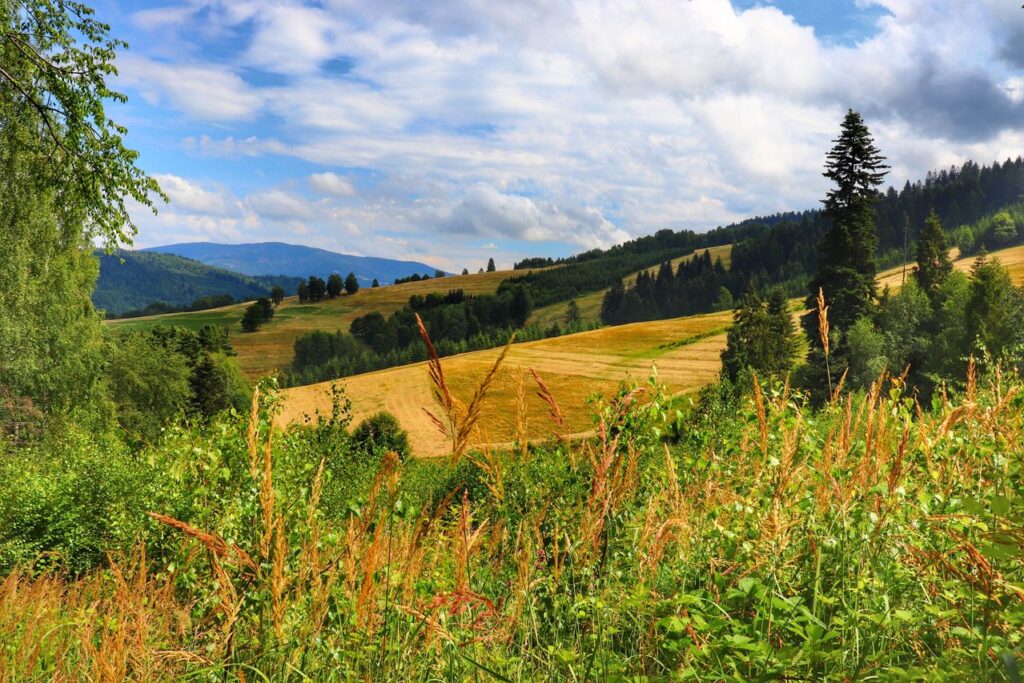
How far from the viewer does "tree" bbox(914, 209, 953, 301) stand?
175 feet

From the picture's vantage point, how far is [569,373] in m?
70.9

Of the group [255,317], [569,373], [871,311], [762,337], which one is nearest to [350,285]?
[255,317]

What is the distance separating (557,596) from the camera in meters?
2.55

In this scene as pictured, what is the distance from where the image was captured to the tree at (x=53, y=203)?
1349 cm

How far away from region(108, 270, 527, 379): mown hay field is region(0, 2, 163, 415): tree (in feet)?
270

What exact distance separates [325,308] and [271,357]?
36253 millimetres

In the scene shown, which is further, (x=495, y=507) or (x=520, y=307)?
(x=520, y=307)

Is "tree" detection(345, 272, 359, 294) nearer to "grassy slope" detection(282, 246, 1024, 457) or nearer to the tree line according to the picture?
"grassy slope" detection(282, 246, 1024, 457)

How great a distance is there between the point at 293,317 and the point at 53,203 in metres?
132

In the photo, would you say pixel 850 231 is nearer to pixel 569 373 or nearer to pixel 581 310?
pixel 569 373

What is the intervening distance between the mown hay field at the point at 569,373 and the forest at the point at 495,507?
15859 millimetres

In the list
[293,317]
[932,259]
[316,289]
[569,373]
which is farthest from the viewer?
[316,289]

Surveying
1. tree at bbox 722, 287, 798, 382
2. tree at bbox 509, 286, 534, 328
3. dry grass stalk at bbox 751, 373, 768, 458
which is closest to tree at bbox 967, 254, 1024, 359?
tree at bbox 722, 287, 798, 382

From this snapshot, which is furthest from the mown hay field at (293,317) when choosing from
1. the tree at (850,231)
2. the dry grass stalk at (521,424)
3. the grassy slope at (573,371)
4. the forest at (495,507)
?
the dry grass stalk at (521,424)
